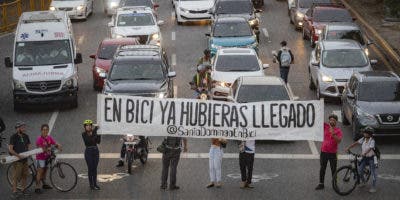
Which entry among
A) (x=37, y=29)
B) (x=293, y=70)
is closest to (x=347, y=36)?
(x=293, y=70)

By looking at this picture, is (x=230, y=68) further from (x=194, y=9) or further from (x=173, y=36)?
(x=194, y=9)

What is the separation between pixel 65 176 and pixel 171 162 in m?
2.41

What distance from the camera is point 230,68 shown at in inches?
1225

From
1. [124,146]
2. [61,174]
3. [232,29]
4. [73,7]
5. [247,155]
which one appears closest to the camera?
[247,155]

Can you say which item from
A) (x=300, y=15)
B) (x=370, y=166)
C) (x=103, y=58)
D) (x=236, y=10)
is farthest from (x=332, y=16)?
(x=370, y=166)

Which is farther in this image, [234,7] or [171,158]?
[234,7]

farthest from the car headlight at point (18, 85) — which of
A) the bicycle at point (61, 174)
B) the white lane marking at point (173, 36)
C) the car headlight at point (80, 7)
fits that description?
the car headlight at point (80, 7)

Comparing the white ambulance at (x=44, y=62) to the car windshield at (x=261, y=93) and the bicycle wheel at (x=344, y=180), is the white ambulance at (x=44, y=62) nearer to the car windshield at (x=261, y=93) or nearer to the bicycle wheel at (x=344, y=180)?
the car windshield at (x=261, y=93)

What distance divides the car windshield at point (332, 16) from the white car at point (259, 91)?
13.9 meters

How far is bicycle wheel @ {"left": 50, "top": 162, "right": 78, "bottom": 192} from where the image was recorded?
843 inches

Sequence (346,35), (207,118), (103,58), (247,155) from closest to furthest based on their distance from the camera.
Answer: (247,155), (207,118), (103,58), (346,35)

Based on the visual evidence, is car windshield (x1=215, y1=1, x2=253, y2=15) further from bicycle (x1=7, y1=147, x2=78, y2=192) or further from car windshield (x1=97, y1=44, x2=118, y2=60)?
bicycle (x1=7, y1=147, x2=78, y2=192)

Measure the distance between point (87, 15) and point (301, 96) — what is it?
19.7 m

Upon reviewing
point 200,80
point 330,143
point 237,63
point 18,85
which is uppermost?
point 330,143
